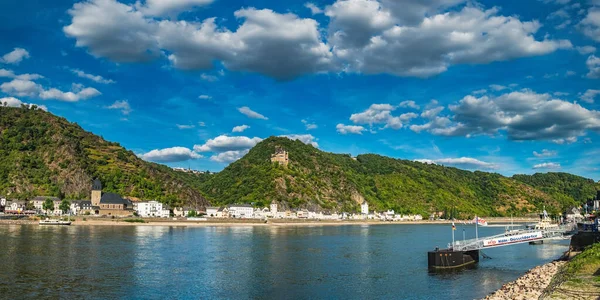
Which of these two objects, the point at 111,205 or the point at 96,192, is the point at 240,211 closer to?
the point at 111,205

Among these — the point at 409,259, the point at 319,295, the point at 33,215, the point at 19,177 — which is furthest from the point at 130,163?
the point at 319,295

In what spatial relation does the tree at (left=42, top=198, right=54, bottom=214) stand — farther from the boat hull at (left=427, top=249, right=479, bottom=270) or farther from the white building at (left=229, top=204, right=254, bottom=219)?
the boat hull at (left=427, top=249, right=479, bottom=270)

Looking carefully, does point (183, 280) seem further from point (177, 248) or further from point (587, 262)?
point (587, 262)

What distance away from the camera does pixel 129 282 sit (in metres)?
39.9

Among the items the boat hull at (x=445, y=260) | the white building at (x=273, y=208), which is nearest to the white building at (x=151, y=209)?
the white building at (x=273, y=208)

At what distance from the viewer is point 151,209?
508 feet

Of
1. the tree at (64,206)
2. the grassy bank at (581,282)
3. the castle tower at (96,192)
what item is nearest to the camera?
the grassy bank at (581,282)

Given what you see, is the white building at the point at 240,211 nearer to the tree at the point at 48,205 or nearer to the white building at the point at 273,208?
the white building at the point at 273,208

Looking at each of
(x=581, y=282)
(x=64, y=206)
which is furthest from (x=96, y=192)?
(x=581, y=282)

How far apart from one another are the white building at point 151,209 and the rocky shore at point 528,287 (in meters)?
131

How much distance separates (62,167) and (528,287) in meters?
166

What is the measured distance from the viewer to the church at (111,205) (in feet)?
473

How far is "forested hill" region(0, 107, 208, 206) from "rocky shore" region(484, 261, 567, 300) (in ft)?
494

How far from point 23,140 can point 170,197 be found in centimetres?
6041
